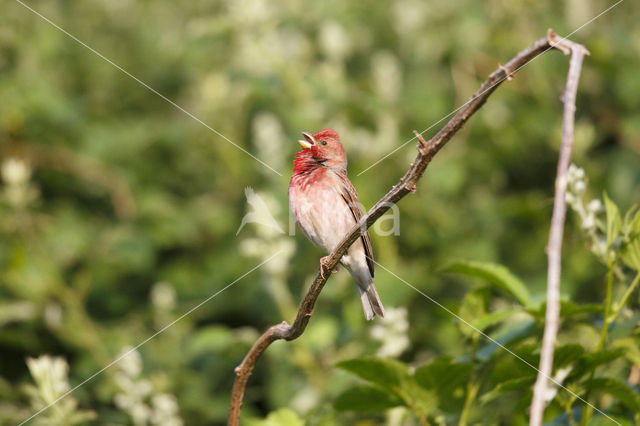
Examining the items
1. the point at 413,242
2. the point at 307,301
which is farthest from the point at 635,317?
the point at 413,242

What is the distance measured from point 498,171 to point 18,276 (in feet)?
11.2

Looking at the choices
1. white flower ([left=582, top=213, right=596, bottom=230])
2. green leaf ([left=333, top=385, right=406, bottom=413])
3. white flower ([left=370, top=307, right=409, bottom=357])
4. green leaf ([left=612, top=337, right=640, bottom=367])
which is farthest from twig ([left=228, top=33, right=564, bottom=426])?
white flower ([left=370, top=307, right=409, bottom=357])

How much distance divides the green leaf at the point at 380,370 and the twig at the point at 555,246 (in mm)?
798

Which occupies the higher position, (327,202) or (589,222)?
(327,202)

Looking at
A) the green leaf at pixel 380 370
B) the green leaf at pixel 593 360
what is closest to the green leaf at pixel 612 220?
the green leaf at pixel 593 360

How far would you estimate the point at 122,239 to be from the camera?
17.4 ft

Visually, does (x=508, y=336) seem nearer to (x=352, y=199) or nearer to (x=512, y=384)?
(x=512, y=384)

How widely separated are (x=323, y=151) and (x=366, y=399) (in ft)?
3.11

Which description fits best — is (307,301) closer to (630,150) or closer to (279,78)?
(279,78)

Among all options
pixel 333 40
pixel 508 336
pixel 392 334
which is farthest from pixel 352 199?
pixel 333 40

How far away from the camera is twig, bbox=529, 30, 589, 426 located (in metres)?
1.08

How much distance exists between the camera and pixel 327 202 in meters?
3.00

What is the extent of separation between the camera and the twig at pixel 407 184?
4.14ft

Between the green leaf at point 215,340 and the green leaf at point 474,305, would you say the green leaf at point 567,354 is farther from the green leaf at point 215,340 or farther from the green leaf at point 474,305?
the green leaf at point 215,340
